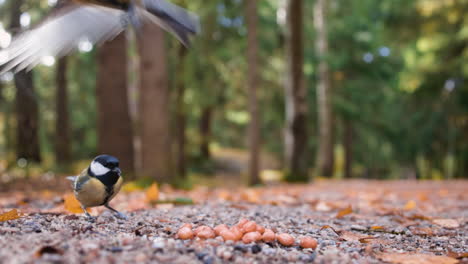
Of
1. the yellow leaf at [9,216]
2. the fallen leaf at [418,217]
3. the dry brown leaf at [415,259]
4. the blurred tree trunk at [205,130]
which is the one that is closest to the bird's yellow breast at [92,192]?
the yellow leaf at [9,216]

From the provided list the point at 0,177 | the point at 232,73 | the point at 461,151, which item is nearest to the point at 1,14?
the point at 0,177

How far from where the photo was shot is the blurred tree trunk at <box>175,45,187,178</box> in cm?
1232

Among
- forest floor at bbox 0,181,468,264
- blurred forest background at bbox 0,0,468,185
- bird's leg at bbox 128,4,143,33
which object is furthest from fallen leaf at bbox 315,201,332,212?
blurred forest background at bbox 0,0,468,185

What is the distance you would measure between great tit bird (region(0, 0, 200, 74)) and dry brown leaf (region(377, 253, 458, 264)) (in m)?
1.58

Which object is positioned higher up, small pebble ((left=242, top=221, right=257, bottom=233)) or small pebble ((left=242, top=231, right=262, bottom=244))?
small pebble ((left=242, top=221, right=257, bottom=233))

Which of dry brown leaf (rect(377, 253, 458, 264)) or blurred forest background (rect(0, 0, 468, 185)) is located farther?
blurred forest background (rect(0, 0, 468, 185))

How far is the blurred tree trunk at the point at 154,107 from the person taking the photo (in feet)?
21.9

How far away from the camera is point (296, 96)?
10438 mm

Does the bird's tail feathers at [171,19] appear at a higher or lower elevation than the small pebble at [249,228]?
higher

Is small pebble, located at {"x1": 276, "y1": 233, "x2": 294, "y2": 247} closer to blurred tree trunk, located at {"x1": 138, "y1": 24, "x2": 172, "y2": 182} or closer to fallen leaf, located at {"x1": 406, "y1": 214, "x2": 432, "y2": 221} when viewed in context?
fallen leaf, located at {"x1": 406, "y1": 214, "x2": 432, "y2": 221}

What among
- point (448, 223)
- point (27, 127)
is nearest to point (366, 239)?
point (448, 223)

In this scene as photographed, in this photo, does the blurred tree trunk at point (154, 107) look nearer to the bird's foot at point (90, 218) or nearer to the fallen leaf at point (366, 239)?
the bird's foot at point (90, 218)

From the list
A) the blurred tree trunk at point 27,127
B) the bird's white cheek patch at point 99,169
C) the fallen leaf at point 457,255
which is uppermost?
the blurred tree trunk at point 27,127

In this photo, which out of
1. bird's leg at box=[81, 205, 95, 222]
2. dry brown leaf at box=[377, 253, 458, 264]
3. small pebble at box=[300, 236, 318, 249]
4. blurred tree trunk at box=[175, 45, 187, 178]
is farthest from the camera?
blurred tree trunk at box=[175, 45, 187, 178]
